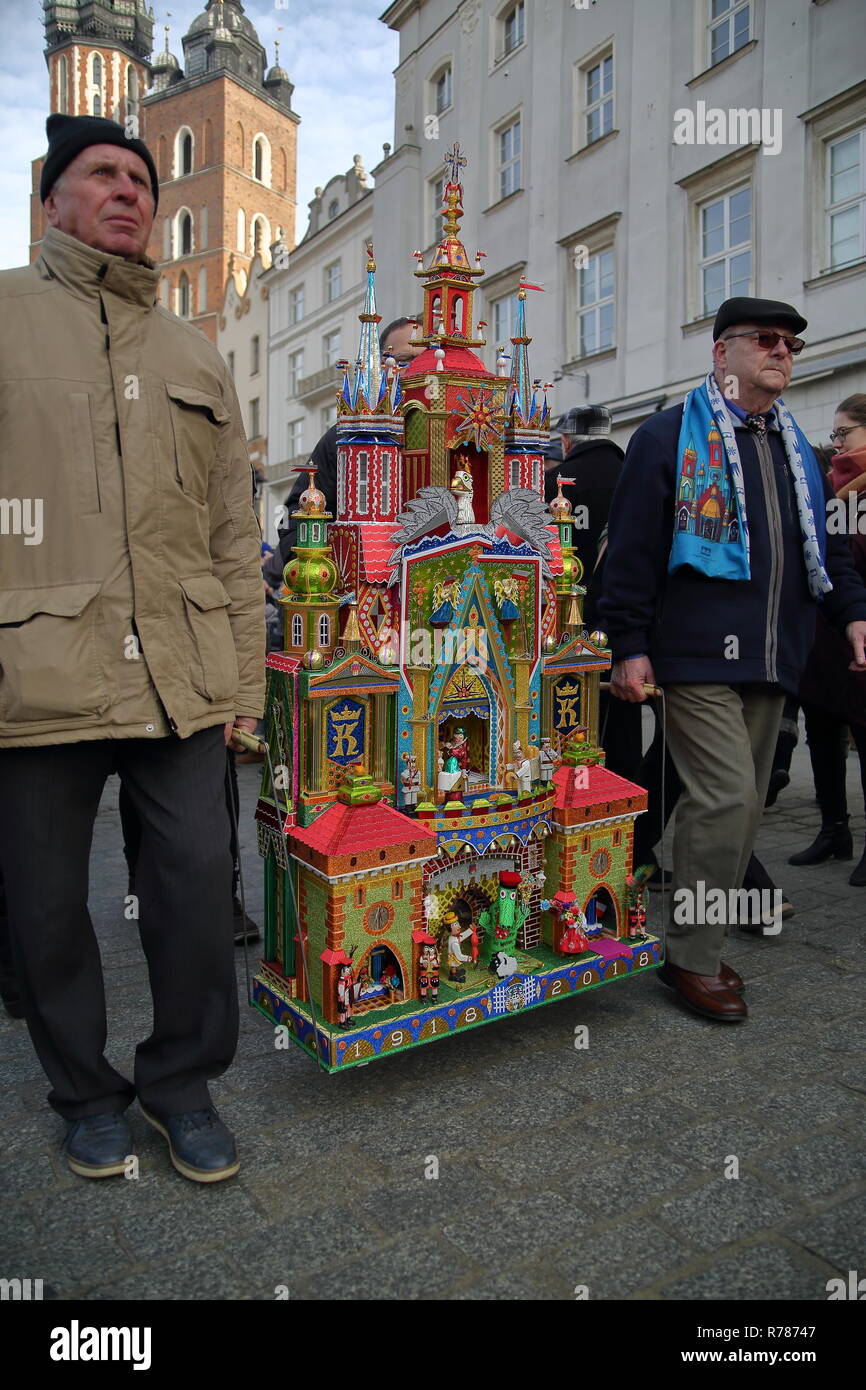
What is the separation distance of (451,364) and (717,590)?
1.16 m

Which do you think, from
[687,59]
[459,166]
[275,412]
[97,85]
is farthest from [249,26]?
[459,166]

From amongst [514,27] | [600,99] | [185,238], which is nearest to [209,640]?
[600,99]

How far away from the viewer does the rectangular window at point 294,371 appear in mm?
30344

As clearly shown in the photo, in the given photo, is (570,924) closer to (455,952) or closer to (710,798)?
(455,952)

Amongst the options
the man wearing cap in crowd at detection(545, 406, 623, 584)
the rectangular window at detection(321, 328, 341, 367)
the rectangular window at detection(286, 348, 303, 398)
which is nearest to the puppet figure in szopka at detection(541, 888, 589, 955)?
the man wearing cap in crowd at detection(545, 406, 623, 584)

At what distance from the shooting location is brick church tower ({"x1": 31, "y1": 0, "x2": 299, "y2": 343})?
45469mm

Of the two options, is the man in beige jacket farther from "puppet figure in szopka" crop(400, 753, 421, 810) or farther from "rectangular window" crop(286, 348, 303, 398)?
"rectangular window" crop(286, 348, 303, 398)

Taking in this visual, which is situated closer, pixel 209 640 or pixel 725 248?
pixel 209 640

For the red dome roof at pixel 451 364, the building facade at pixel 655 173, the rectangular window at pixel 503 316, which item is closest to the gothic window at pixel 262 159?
the building facade at pixel 655 173

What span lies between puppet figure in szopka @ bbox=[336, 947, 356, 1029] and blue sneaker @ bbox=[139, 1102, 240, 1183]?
1.37 feet

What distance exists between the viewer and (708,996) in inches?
130

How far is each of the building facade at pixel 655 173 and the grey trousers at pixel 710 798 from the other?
9.56 m

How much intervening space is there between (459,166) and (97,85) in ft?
201

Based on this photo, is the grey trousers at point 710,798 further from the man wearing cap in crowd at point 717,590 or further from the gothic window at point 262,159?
the gothic window at point 262,159
